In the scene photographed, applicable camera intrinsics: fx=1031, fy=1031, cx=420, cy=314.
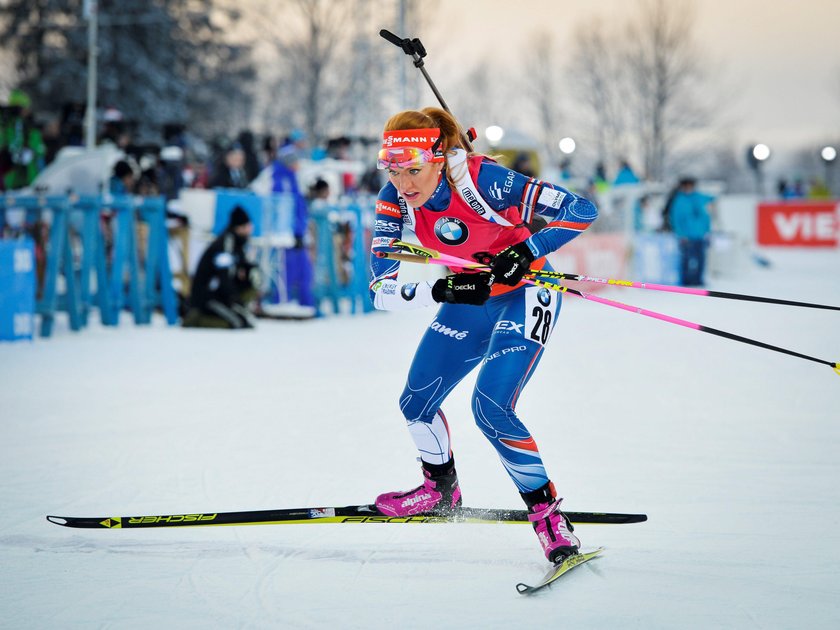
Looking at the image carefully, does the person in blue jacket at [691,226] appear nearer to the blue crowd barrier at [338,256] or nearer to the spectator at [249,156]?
the blue crowd barrier at [338,256]

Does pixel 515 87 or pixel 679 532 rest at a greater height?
pixel 515 87

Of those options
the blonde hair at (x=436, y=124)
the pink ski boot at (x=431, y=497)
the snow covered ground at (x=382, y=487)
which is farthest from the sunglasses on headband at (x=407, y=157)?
the snow covered ground at (x=382, y=487)

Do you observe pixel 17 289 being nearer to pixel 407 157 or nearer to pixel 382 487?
pixel 382 487

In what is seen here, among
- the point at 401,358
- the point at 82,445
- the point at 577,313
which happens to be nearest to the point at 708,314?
the point at 577,313

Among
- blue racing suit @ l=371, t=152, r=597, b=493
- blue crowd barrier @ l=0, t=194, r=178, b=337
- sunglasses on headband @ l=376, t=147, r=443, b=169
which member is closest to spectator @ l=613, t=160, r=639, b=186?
blue crowd barrier @ l=0, t=194, r=178, b=337

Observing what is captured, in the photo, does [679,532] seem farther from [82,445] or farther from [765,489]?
[82,445]

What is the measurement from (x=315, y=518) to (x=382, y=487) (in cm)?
97

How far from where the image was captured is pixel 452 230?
14.4ft

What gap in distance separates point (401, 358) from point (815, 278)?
41.9 ft

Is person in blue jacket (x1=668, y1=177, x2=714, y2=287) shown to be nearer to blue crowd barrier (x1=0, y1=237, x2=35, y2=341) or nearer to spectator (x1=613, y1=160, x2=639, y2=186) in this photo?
spectator (x1=613, y1=160, x2=639, y2=186)

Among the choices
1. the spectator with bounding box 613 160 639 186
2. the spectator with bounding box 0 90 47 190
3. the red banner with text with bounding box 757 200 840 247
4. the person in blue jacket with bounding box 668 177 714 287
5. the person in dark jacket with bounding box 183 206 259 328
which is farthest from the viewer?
the red banner with text with bounding box 757 200 840 247

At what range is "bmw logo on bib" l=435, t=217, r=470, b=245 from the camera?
436 cm

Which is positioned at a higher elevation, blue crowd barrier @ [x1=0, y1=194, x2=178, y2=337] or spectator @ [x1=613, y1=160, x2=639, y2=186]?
spectator @ [x1=613, y1=160, x2=639, y2=186]

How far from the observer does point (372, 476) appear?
5645 millimetres
